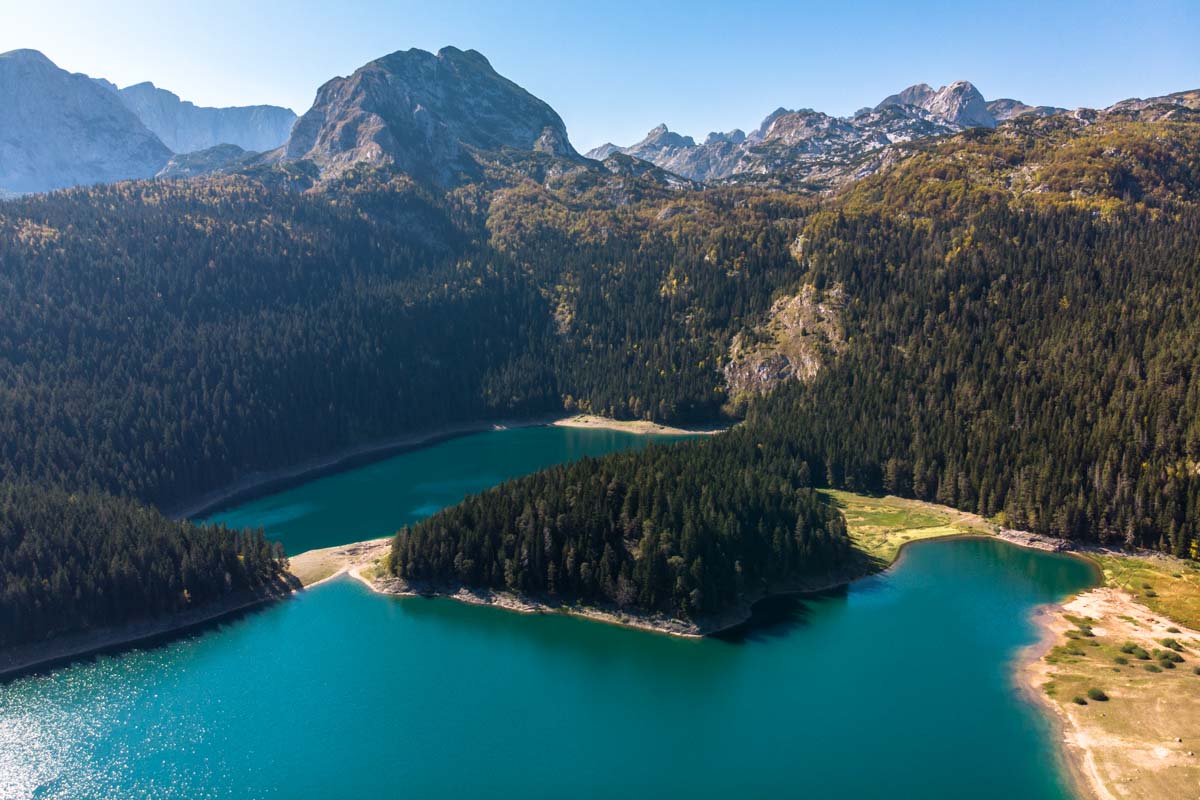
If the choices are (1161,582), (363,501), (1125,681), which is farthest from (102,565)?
(1161,582)

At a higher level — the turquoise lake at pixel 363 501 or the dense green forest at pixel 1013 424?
the dense green forest at pixel 1013 424

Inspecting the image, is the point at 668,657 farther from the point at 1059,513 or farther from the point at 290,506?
the point at 290,506

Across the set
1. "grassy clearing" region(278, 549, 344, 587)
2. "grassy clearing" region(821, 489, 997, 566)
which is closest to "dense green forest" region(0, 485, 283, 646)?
"grassy clearing" region(278, 549, 344, 587)

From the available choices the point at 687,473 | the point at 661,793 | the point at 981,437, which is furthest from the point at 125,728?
the point at 981,437

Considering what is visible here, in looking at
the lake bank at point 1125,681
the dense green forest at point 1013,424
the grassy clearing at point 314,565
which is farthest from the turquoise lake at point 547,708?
the dense green forest at point 1013,424

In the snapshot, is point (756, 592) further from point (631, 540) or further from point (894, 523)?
point (894, 523)

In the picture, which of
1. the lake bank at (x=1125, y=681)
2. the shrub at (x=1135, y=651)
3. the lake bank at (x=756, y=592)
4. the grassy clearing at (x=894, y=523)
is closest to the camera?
the lake bank at (x=1125, y=681)

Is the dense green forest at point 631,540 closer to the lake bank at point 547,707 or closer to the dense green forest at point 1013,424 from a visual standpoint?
the dense green forest at point 1013,424
